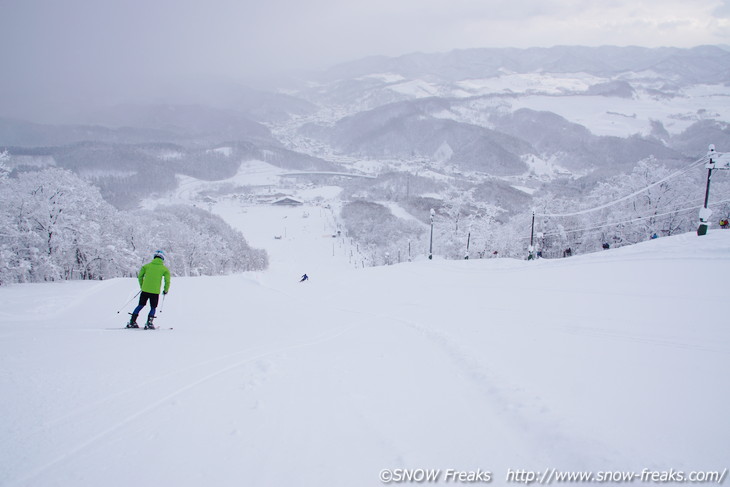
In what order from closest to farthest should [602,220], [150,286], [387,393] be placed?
[387,393] < [150,286] < [602,220]

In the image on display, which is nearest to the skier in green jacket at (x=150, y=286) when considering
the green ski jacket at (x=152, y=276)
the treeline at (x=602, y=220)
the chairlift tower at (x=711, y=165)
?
the green ski jacket at (x=152, y=276)

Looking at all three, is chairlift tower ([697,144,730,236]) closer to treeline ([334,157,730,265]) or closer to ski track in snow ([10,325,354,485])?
treeline ([334,157,730,265])

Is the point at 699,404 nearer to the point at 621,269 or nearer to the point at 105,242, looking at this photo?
the point at 621,269

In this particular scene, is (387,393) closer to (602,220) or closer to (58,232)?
(58,232)

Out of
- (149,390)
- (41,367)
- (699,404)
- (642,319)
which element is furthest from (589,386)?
(41,367)

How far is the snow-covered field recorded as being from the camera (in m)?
3.09

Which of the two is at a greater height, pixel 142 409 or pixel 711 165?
pixel 711 165

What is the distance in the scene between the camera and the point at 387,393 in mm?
4465

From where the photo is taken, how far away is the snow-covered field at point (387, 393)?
3092 millimetres

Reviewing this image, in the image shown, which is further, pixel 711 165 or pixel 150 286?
pixel 711 165

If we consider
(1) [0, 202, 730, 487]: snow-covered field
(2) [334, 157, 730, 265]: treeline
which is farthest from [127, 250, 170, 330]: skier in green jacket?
(2) [334, 157, 730, 265]: treeline

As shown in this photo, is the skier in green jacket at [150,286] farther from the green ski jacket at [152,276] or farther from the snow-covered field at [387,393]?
the snow-covered field at [387,393]

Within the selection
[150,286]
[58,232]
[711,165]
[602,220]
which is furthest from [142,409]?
[602,220]

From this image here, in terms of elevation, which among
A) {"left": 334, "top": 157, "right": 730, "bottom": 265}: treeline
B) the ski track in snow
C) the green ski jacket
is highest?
{"left": 334, "top": 157, "right": 730, "bottom": 265}: treeline
